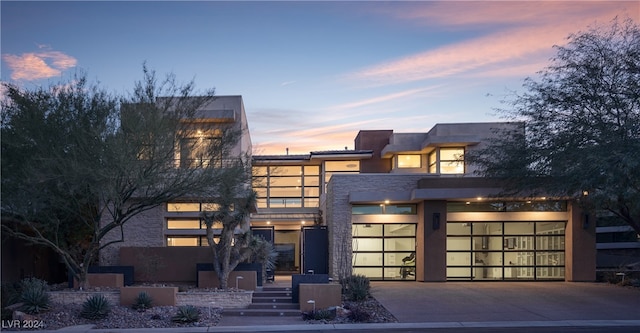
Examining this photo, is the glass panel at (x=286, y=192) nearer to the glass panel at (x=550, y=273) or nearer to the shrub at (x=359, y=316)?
the glass panel at (x=550, y=273)

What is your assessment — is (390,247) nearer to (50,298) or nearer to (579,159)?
(579,159)

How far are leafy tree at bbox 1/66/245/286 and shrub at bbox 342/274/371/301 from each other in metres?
5.64

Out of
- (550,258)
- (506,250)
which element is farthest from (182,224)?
(550,258)

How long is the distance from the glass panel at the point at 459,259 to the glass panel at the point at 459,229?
930 mm

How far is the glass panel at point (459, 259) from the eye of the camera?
28172 mm

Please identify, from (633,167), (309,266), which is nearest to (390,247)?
(309,266)

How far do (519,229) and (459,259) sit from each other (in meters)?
3.02

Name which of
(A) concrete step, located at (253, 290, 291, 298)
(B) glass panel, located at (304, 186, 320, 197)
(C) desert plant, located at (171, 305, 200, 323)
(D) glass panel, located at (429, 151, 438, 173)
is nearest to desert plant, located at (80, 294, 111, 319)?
(C) desert plant, located at (171, 305, 200, 323)

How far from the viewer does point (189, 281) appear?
80.5 feet

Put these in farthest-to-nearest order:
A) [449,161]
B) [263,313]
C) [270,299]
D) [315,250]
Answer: [449,161] → [315,250] → [270,299] → [263,313]

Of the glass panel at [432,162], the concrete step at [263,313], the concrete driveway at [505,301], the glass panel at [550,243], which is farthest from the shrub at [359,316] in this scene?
the glass panel at [432,162]

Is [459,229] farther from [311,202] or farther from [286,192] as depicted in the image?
[286,192]

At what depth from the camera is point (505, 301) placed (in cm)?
2119

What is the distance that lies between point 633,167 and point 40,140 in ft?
57.1
